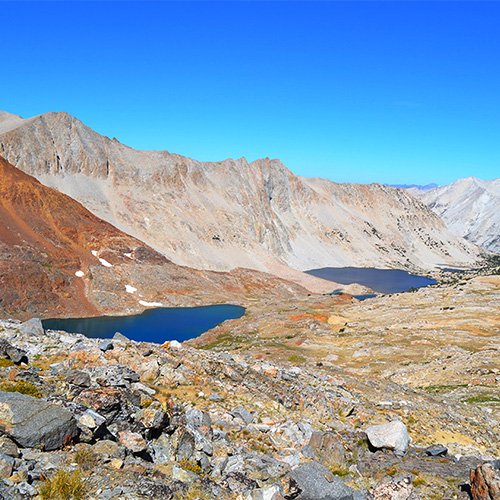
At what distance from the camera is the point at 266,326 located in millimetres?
76500

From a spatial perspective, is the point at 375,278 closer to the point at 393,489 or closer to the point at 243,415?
the point at 243,415

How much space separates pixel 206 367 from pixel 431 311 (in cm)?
5948

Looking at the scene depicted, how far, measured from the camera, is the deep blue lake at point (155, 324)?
284 ft

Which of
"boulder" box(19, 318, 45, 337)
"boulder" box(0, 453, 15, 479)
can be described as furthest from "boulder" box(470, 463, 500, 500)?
"boulder" box(19, 318, 45, 337)

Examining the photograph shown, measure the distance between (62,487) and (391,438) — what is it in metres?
12.4

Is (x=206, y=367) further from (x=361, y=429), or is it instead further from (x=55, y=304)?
(x=55, y=304)

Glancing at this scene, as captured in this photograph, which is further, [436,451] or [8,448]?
[436,451]

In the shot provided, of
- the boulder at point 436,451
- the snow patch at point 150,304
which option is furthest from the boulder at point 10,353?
the snow patch at point 150,304

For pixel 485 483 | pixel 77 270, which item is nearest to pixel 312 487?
pixel 485 483

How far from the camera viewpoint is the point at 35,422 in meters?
10.9

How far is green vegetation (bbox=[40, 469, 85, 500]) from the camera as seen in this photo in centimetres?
891

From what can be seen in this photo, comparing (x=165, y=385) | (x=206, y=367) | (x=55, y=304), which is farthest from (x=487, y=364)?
(x=55, y=304)

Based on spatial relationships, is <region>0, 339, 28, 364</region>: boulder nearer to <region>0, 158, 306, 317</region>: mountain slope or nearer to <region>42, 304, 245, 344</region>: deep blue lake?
<region>42, 304, 245, 344</region>: deep blue lake

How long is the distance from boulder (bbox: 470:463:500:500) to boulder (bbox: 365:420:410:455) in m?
3.90
